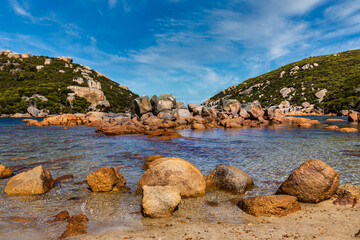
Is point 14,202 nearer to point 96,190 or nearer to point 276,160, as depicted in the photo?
point 96,190

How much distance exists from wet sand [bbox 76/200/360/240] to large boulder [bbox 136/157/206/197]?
3.45 ft

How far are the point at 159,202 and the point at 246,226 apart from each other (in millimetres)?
2162

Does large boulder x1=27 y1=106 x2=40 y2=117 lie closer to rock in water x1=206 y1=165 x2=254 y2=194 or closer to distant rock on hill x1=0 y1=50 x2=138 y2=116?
distant rock on hill x1=0 y1=50 x2=138 y2=116

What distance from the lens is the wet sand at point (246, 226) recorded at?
4.17 metres

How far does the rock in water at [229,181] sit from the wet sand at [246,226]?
4.52 ft

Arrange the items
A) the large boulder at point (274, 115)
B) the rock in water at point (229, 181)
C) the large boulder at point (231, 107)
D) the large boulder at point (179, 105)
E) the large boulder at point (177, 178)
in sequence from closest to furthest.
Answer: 1. the large boulder at point (177, 178)
2. the rock in water at point (229, 181)
3. the large boulder at point (274, 115)
4. the large boulder at point (179, 105)
5. the large boulder at point (231, 107)

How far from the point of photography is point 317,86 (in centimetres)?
10188

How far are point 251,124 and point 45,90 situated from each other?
9068cm

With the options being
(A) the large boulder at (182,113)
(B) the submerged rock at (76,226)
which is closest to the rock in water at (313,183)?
(B) the submerged rock at (76,226)

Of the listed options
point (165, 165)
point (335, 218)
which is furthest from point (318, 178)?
point (165, 165)

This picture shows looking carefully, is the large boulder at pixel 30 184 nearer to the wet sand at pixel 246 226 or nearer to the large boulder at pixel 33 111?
the wet sand at pixel 246 226

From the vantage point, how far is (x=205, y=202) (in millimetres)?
6262

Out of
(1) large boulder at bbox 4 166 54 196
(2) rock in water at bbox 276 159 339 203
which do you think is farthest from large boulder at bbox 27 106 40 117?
(2) rock in water at bbox 276 159 339 203

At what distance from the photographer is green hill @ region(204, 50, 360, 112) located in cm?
7839
